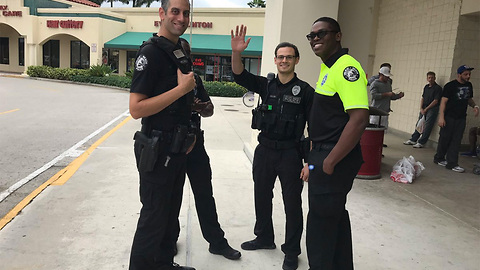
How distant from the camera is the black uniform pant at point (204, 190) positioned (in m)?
3.09

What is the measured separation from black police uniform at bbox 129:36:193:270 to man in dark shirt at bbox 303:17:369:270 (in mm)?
908

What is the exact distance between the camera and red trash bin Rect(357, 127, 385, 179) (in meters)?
5.82

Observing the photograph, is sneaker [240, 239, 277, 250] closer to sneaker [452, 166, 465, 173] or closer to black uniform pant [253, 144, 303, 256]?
black uniform pant [253, 144, 303, 256]

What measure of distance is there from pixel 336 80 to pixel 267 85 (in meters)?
1.11

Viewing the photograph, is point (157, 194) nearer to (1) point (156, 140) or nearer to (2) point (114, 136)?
(1) point (156, 140)

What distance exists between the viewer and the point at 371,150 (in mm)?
5895

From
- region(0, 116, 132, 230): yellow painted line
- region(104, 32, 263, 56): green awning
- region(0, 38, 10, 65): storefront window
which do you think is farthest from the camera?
region(0, 38, 10, 65): storefront window

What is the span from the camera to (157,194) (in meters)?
2.50

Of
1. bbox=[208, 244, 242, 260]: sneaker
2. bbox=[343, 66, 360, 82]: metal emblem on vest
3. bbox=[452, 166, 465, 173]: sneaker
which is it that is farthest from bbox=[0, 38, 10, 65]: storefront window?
bbox=[343, 66, 360, 82]: metal emblem on vest

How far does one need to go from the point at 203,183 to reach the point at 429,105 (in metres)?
7.37

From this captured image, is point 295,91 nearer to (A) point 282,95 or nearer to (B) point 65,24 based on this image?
(A) point 282,95

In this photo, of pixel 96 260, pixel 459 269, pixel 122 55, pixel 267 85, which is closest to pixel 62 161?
pixel 96 260

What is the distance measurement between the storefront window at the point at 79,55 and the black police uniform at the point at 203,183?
3105 cm

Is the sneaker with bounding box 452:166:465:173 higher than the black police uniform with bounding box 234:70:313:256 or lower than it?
lower
